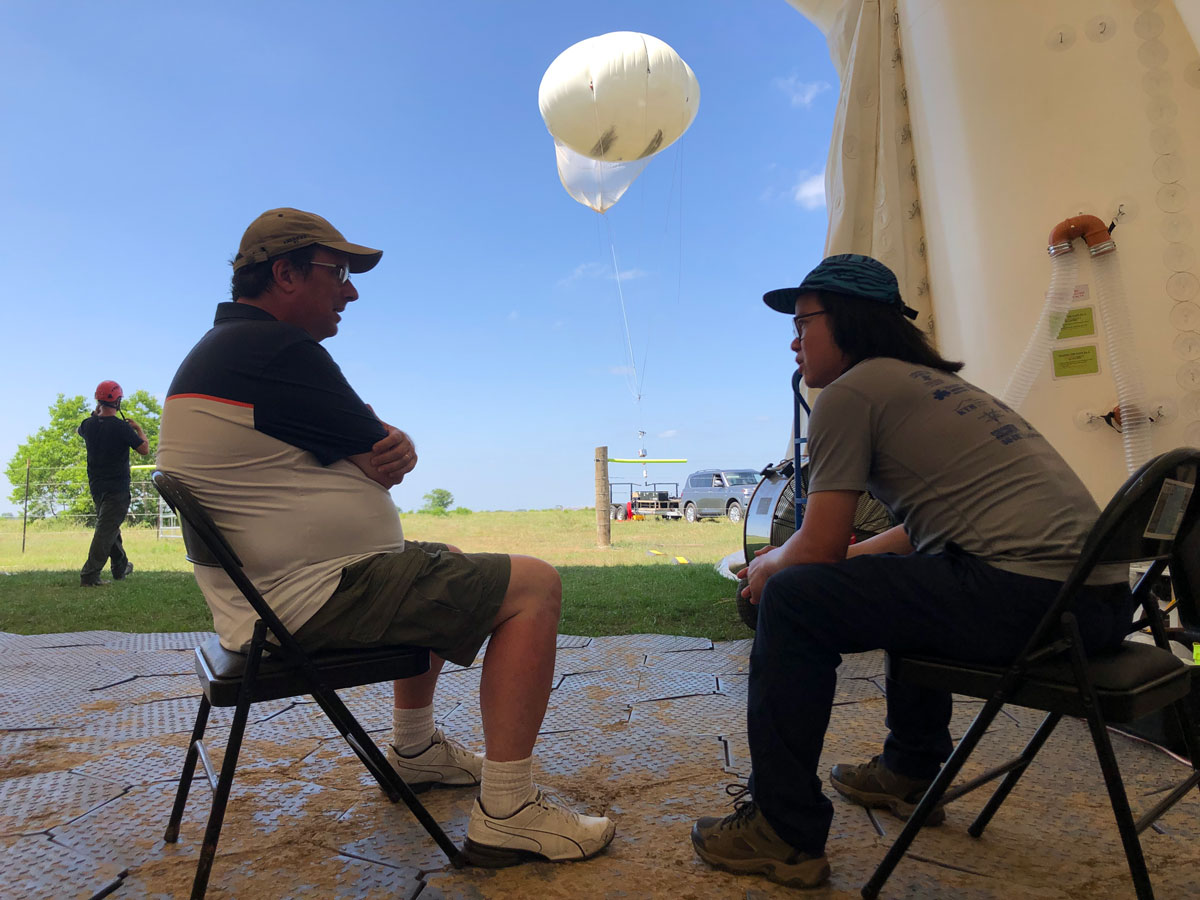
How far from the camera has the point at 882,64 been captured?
4195mm

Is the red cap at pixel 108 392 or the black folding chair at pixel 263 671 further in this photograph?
the red cap at pixel 108 392

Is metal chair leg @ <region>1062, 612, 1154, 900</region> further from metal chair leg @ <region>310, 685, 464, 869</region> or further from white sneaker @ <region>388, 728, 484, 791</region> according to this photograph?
white sneaker @ <region>388, 728, 484, 791</region>

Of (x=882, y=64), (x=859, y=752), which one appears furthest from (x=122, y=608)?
(x=882, y=64)

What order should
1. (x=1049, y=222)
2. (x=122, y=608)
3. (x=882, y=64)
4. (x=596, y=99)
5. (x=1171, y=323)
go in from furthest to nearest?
(x=596, y=99) → (x=122, y=608) → (x=882, y=64) → (x=1049, y=222) → (x=1171, y=323)

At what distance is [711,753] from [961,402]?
1.27m

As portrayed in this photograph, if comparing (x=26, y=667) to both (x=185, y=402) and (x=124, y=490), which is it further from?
(x=124, y=490)

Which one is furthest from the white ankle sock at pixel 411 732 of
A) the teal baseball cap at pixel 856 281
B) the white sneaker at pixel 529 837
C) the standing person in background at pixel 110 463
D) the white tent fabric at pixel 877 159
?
the standing person in background at pixel 110 463

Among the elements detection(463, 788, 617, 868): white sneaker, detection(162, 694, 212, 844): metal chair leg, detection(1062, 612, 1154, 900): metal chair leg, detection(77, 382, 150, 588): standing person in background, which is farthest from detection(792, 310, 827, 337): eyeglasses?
detection(77, 382, 150, 588): standing person in background

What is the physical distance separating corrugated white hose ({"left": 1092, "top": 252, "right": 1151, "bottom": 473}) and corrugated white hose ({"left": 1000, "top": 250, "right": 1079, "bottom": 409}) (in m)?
0.10

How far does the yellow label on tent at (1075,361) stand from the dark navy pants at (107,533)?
7101 millimetres

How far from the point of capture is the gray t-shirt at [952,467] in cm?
145

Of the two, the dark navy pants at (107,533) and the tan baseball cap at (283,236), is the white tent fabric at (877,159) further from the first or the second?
the dark navy pants at (107,533)

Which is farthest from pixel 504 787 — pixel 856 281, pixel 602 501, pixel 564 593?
pixel 602 501

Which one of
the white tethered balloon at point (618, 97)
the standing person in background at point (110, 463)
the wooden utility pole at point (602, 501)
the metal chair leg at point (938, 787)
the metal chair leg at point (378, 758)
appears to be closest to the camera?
the metal chair leg at point (938, 787)
